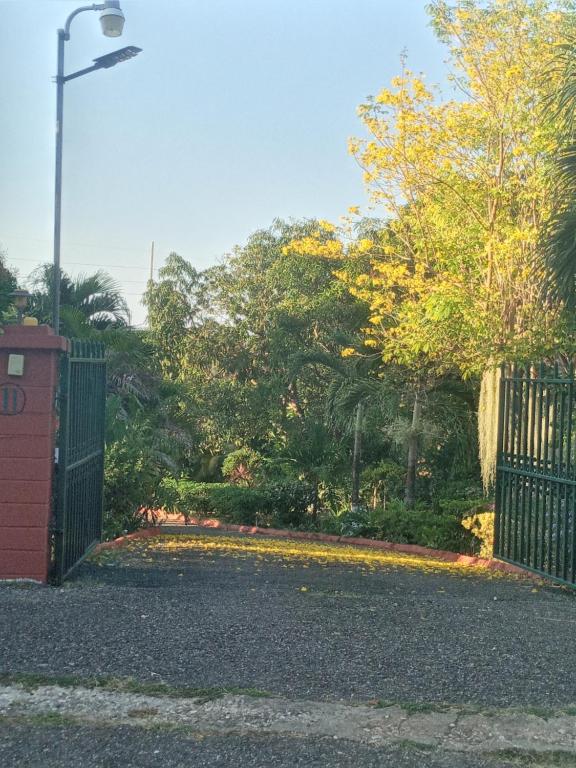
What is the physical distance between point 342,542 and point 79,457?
880 centimetres

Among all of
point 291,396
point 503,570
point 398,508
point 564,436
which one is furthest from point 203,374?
point 564,436

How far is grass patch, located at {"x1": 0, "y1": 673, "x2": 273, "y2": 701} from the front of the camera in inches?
161

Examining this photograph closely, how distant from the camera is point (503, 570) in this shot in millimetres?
9984

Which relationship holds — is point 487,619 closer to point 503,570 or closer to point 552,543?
point 552,543

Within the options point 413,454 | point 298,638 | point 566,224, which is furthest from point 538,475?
point 413,454

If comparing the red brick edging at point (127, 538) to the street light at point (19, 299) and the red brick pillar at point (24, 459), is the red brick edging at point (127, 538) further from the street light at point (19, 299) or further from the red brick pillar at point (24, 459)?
the street light at point (19, 299)

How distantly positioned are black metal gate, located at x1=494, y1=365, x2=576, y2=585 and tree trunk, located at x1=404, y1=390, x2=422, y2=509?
6363 mm

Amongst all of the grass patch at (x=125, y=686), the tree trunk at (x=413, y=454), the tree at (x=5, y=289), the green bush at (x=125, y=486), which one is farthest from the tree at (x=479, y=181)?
the grass patch at (x=125, y=686)

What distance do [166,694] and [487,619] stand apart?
2800 mm

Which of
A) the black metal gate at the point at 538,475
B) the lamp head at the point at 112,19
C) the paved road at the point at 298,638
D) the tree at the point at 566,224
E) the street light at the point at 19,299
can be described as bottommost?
the paved road at the point at 298,638

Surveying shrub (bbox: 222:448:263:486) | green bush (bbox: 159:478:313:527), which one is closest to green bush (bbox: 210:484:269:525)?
green bush (bbox: 159:478:313:527)

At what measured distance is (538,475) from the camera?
8375 mm

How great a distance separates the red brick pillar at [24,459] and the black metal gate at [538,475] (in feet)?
14.3

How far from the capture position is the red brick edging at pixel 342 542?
10.0 metres
